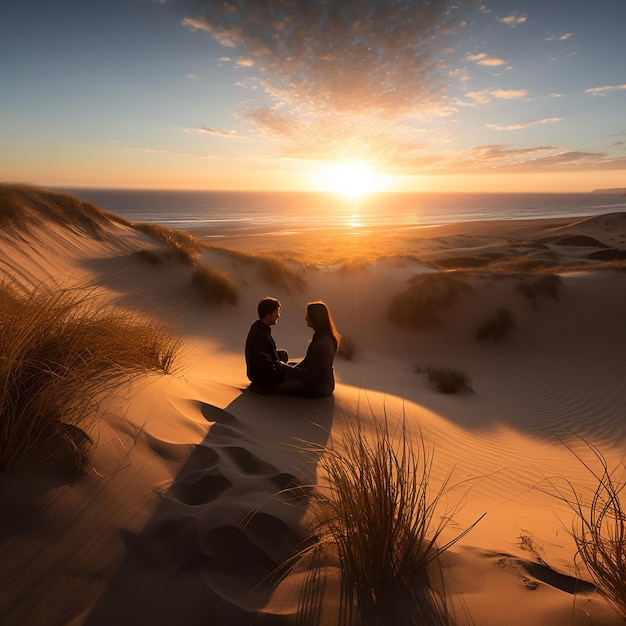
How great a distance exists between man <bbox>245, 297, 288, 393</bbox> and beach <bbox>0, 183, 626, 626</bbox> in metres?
0.22

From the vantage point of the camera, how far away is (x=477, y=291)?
1420cm

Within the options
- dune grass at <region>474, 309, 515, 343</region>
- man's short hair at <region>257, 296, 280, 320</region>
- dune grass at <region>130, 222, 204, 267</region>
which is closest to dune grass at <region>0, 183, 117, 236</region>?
dune grass at <region>130, 222, 204, 267</region>

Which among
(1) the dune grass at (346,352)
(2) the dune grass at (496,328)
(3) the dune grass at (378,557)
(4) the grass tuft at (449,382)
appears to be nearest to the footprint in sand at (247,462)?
(3) the dune grass at (378,557)

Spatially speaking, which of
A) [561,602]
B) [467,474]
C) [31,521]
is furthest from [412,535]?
[467,474]

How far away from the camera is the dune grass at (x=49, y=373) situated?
2.37 metres

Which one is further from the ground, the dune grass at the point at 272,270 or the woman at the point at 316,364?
the woman at the point at 316,364

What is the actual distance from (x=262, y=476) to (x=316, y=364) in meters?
2.29

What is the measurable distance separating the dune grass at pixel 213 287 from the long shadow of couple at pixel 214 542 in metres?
9.10

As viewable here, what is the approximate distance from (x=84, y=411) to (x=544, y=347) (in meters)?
12.6

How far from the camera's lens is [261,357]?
512 centimetres

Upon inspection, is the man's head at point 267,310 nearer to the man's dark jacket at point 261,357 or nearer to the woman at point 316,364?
the man's dark jacket at point 261,357

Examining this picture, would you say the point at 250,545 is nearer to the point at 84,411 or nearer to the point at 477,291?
the point at 84,411

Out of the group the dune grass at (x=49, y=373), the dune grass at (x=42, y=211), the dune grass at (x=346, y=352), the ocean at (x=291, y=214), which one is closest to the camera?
the dune grass at (x=49, y=373)

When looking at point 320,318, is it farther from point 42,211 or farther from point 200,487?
point 42,211
